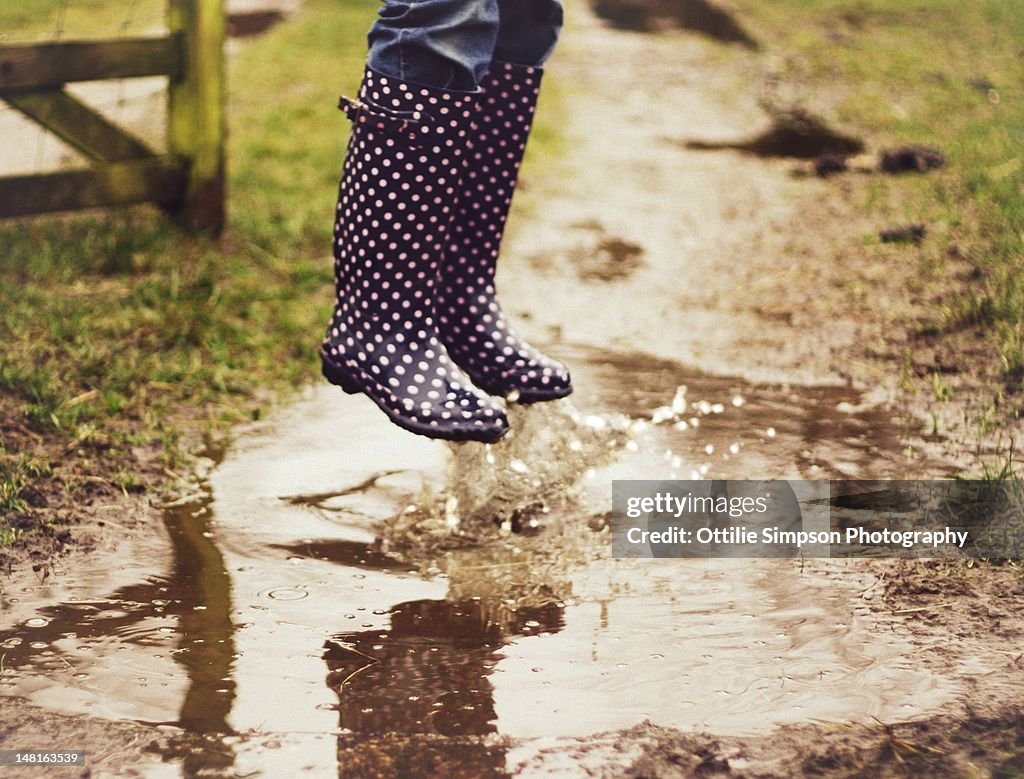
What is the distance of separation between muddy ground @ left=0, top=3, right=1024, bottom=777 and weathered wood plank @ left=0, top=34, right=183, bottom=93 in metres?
1.17

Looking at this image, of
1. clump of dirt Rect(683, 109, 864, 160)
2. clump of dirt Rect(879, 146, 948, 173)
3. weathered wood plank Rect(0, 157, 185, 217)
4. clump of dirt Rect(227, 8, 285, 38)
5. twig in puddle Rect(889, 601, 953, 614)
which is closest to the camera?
twig in puddle Rect(889, 601, 953, 614)

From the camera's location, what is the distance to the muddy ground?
4.83 feet

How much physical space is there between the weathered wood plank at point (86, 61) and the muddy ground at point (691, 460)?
1.17 m

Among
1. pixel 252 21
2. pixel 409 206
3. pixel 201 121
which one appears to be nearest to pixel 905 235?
pixel 201 121

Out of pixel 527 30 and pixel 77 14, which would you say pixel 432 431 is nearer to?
pixel 527 30

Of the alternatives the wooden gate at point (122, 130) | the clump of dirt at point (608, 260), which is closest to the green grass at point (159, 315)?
the wooden gate at point (122, 130)

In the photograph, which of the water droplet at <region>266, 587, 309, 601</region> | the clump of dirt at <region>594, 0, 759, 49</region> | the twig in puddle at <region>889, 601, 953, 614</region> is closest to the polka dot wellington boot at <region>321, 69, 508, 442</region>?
the water droplet at <region>266, 587, 309, 601</region>

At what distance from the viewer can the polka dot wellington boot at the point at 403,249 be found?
1970mm

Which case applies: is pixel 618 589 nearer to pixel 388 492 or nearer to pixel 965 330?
pixel 388 492

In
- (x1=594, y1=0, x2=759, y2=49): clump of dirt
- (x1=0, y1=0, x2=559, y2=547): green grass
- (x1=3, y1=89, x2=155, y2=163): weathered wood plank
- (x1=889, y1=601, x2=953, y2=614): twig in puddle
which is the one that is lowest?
(x1=889, y1=601, x2=953, y2=614): twig in puddle

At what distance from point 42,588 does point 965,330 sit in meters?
2.17

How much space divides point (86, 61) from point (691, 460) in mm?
2060

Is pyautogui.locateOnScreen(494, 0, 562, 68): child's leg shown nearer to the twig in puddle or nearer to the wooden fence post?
the twig in puddle

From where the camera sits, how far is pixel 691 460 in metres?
2.37
